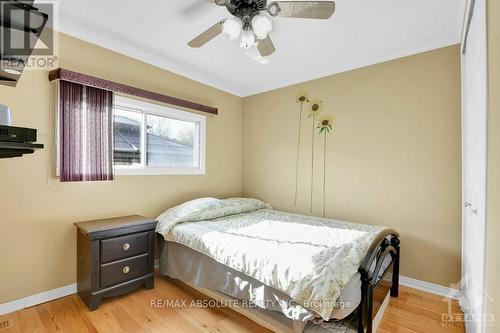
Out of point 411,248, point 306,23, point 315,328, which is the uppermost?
point 306,23

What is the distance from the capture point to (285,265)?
155cm

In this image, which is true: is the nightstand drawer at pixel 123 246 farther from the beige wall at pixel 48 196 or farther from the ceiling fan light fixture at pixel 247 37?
the ceiling fan light fixture at pixel 247 37

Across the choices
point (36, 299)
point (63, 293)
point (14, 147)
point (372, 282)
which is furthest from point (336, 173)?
point (36, 299)

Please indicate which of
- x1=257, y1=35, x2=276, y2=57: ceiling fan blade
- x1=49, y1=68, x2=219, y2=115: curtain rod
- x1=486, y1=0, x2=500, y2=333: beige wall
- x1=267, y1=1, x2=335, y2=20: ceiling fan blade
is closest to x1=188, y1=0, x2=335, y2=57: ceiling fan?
x1=267, y1=1, x2=335, y2=20: ceiling fan blade

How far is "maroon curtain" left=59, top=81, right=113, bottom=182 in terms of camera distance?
2131 millimetres

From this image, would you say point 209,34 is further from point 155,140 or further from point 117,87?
point 155,140

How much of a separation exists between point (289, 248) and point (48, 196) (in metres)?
2.11

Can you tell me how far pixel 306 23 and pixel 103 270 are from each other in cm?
274

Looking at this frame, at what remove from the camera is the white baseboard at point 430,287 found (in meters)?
2.27

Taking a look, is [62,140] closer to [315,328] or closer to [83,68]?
[83,68]

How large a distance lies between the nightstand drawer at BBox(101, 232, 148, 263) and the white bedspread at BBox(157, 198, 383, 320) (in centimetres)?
21

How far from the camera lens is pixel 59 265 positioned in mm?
2195

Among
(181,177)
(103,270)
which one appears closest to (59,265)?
(103,270)

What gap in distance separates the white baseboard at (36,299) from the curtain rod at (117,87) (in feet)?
6.11
